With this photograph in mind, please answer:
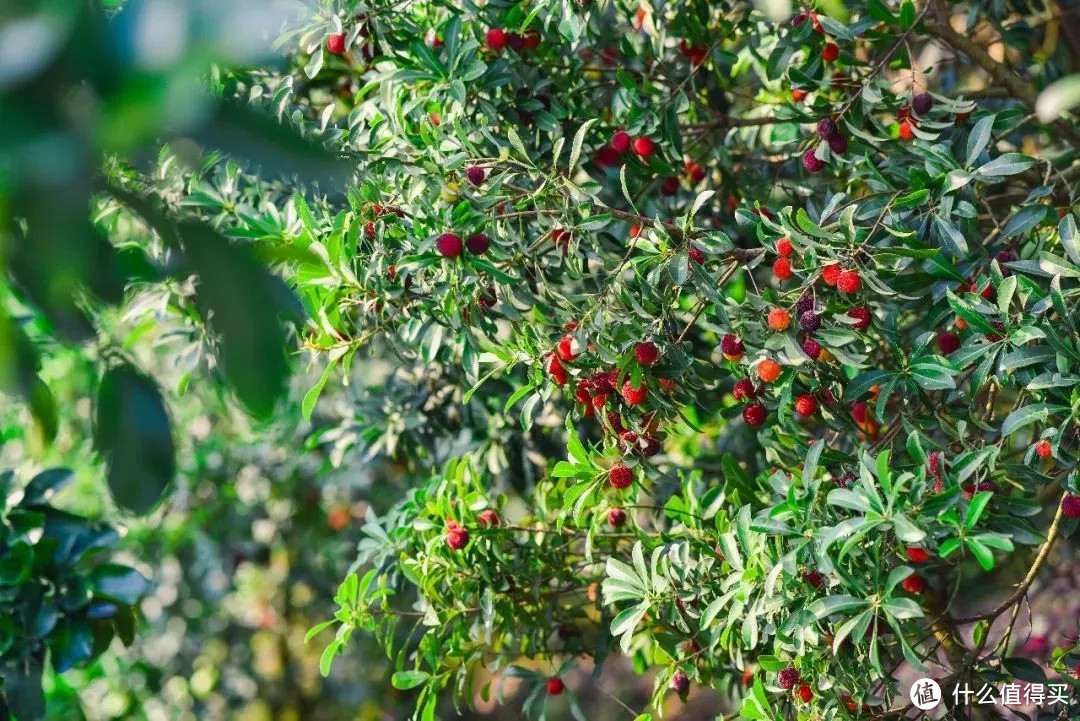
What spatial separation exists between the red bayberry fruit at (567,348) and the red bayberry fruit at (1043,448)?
0.64 m

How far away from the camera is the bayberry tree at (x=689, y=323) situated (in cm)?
137

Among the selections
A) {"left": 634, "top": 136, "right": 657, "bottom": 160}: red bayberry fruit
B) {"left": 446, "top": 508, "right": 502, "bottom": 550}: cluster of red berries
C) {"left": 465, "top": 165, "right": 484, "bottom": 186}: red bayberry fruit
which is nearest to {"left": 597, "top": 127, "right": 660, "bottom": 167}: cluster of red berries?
{"left": 634, "top": 136, "right": 657, "bottom": 160}: red bayberry fruit

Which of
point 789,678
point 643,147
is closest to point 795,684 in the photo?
point 789,678

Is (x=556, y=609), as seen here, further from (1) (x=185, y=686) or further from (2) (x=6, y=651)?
(1) (x=185, y=686)

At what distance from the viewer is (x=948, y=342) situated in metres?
1.62

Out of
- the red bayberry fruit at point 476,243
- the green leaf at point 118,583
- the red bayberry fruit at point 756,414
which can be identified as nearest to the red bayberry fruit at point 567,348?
the red bayberry fruit at point 476,243

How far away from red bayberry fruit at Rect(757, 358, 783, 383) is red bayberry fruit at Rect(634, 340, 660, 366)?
0.15 meters

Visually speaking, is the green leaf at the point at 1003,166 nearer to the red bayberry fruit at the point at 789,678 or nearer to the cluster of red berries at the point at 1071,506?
the cluster of red berries at the point at 1071,506

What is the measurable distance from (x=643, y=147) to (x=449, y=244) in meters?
0.52

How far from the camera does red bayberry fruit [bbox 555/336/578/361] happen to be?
4.62ft

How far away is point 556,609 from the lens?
6.25 ft

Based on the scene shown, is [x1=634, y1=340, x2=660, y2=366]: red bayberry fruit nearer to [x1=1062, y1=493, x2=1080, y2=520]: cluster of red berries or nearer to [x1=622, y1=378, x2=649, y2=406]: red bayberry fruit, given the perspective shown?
[x1=622, y1=378, x2=649, y2=406]: red bayberry fruit

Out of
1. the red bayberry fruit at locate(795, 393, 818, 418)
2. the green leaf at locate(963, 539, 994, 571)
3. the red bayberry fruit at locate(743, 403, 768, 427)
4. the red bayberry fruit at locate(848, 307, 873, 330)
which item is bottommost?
the red bayberry fruit at locate(743, 403, 768, 427)

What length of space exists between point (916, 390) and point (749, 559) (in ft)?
1.08
